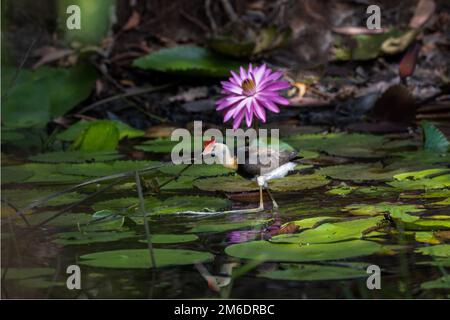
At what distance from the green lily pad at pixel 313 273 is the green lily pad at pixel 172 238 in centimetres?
50

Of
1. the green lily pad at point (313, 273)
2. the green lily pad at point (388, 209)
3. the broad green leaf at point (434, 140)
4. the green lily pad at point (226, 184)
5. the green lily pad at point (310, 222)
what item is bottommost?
the green lily pad at point (313, 273)

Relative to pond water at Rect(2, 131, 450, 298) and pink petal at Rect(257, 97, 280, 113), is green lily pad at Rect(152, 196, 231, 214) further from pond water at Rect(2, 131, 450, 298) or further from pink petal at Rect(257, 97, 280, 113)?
pink petal at Rect(257, 97, 280, 113)

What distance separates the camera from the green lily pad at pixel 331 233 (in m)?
3.20

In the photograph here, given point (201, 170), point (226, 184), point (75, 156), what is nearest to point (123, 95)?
point (75, 156)

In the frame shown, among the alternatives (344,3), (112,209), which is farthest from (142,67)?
(112,209)

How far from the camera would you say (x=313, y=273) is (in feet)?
9.22

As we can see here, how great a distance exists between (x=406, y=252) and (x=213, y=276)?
644 millimetres

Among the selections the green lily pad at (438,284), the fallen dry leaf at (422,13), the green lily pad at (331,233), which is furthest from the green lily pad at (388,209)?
the fallen dry leaf at (422,13)

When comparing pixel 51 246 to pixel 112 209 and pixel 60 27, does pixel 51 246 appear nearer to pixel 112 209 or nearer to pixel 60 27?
pixel 112 209

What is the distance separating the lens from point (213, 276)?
9.39ft

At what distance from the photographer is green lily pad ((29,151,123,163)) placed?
16.8 feet

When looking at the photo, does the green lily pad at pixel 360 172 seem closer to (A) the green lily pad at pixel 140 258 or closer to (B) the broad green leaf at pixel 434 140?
(B) the broad green leaf at pixel 434 140

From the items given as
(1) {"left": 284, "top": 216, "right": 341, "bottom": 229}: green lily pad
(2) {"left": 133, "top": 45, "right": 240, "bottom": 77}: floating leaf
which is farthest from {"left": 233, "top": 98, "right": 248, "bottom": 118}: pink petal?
(2) {"left": 133, "top": 45, "right": 240, "bottom": 77}: floating leaf

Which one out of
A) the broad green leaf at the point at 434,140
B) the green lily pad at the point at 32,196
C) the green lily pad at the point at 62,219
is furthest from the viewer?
the broad green leaf at the point at 434,140
